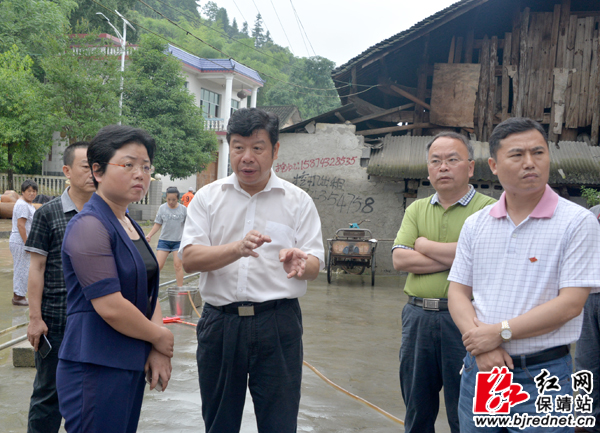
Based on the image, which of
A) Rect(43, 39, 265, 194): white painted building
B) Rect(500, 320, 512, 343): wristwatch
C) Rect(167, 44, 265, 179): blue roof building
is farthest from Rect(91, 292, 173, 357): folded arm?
Rect(43, 39, 265, 194): white painted building

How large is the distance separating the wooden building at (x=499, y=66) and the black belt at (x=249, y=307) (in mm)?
10534

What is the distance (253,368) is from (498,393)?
1.18 m

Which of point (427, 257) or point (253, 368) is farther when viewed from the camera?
point (427, 257)

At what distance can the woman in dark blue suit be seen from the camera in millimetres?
2082

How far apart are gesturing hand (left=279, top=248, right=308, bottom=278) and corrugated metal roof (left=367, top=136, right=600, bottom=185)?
9802 millimetres

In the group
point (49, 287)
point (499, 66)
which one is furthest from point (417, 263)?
point (499, 66)

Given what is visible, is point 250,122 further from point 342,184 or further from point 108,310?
point 342,184

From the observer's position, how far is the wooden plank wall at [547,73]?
11938 mm

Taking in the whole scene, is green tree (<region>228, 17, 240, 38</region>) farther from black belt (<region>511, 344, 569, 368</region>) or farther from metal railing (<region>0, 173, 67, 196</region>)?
black belt (<region>511, 344, 569, 368</region>)

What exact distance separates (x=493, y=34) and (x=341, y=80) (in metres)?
3.87

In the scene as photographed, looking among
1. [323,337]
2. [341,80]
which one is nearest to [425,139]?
[341,80]

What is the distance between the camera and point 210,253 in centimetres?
255

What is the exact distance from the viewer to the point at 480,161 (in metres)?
12.0

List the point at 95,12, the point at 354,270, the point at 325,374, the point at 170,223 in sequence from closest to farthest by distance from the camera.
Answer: the point at 325,374
the point at 170,223
the point at 354,270
the point at 95,12
